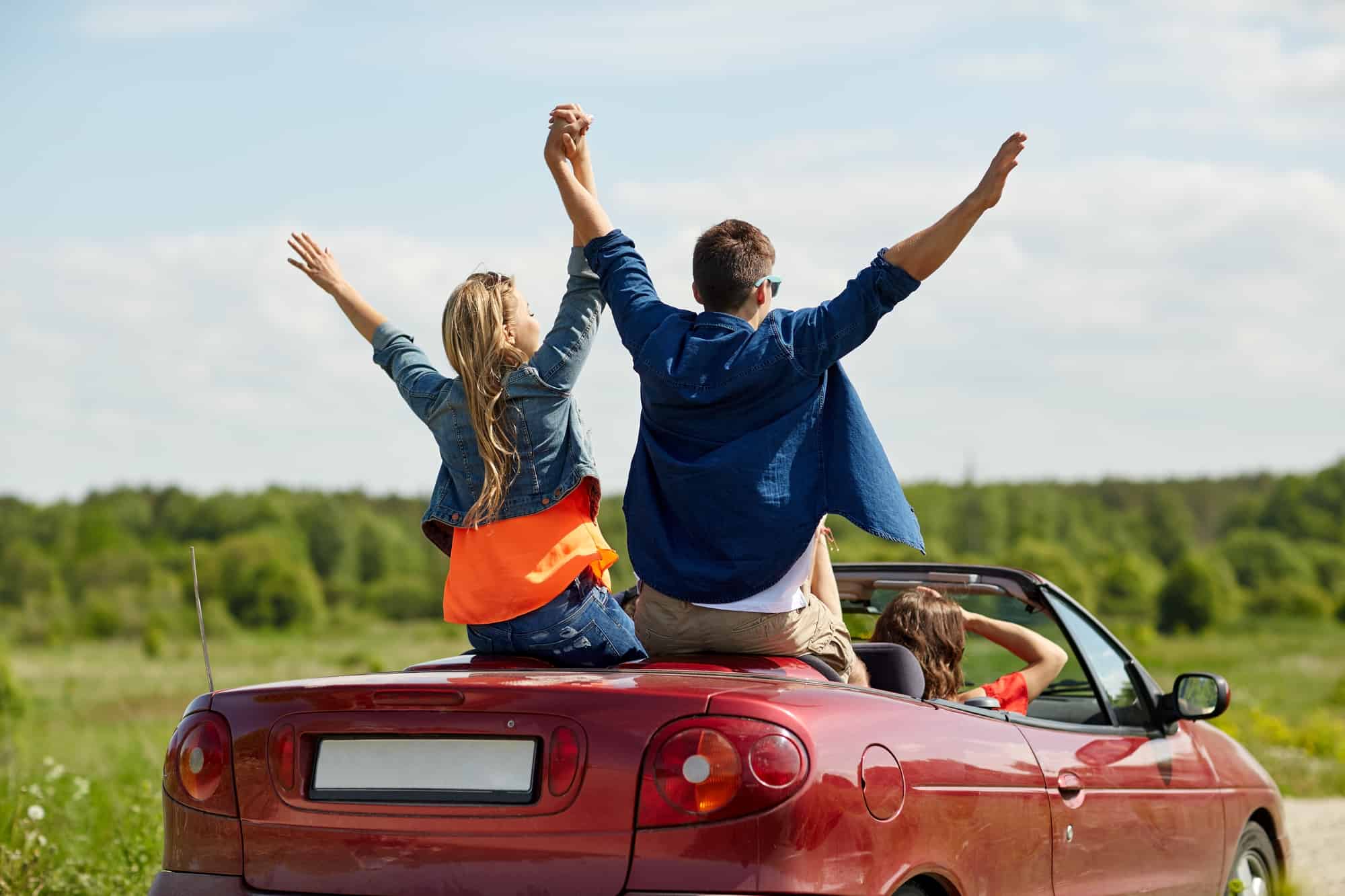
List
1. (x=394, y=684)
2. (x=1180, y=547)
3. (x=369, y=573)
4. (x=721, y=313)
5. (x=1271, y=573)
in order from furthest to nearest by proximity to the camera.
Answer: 1. (x=369, y=573)
2. (x=1180, y=547)
3. (x=1271, y=573)
4. (x=721, y=313)
5. (x=394, y=684)

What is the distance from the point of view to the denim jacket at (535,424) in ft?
13.5

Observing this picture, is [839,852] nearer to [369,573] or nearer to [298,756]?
[298,756]

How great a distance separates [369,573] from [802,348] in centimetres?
8560

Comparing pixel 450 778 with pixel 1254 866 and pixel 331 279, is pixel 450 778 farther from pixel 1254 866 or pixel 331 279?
pixel 1254 866

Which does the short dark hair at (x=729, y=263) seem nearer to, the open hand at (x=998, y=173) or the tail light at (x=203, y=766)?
the open hand at (x=998, y=173)

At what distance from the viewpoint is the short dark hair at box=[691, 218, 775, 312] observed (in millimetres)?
4043

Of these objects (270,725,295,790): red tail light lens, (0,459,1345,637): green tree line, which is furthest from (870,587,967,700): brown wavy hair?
(0,459,1345,637): green tree line

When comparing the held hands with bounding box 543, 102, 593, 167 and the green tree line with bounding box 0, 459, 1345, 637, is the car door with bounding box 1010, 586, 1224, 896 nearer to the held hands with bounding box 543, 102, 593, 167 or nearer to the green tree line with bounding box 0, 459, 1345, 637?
the held hands with bounding box 543, 102, 593, 167

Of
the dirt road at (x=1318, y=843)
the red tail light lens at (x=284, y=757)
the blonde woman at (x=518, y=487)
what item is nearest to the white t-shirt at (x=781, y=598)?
the blonde woman at (x=518, y=487)

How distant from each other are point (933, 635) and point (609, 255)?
1.57 m

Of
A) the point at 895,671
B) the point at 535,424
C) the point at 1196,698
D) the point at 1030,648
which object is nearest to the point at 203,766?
the point at 535,424

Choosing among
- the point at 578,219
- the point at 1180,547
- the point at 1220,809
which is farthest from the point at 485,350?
the point at 1180,547

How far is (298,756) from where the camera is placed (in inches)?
140

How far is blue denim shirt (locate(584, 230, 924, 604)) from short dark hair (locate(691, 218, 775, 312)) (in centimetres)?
5
